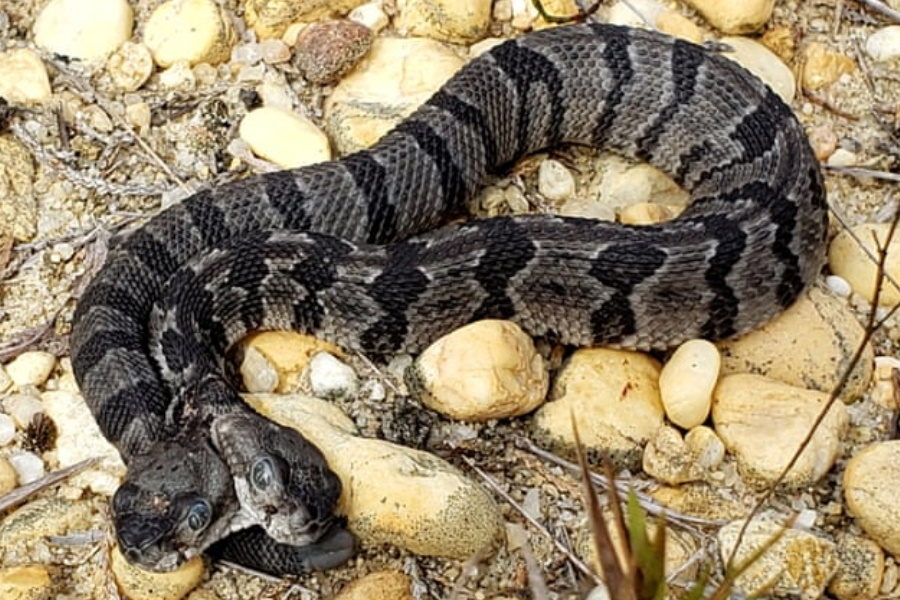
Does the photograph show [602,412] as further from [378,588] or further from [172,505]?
Result: [172,505]

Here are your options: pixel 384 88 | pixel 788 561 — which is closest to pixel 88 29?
pixel 384 88

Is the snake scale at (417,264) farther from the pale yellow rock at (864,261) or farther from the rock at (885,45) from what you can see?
the rock at (885,45)

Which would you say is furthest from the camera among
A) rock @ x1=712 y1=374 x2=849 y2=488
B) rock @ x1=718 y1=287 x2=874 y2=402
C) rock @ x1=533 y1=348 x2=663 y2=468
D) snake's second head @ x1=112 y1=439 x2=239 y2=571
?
rock @ x1=718 y1=287 x2=874 y2=402

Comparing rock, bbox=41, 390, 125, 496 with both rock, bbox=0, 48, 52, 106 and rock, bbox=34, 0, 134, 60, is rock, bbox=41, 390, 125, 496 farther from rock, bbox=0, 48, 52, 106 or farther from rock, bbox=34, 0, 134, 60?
rock, bbox=34, 0, 134, 60

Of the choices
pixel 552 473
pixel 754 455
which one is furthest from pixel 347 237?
pixel 754 455

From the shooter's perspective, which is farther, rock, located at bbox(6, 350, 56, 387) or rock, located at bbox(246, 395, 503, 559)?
rock, located at bbox(6, 350, 56, 387)

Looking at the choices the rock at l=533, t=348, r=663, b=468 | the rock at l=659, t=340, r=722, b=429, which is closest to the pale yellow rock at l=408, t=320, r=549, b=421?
the rock at l=533, t=348, r=663, b=468

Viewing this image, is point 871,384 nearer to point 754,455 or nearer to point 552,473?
point 754,455
